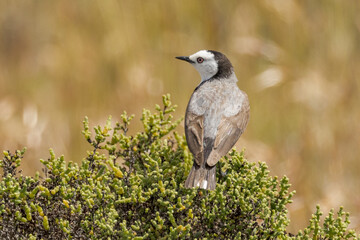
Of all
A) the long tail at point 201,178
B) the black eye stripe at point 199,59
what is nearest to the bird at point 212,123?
the long tail at point 201,178

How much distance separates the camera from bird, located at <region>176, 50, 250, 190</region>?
434 cm

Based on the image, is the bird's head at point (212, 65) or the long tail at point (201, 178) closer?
the long tail at point (201, 178)

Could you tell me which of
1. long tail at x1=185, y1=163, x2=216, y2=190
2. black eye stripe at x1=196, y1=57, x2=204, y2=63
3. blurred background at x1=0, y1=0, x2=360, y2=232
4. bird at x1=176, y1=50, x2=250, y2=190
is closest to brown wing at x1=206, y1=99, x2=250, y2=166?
bird at x1=176, y1=50, x2=250, y2=190

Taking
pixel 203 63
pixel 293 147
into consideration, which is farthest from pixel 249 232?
pixel 293 147

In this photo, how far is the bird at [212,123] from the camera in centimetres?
434

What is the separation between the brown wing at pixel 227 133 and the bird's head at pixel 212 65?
2.33ft

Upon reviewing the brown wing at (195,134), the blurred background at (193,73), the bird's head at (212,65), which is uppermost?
the blurred background at (193,73)

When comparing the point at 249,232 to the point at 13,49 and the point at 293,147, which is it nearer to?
the point at 293,147

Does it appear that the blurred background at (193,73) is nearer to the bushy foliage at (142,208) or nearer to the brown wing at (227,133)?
A: the brown wing at (227,133)

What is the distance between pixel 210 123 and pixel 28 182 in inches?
64.0

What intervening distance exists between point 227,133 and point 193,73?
236 cm

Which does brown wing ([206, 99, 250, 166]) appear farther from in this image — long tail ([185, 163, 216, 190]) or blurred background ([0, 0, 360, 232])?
blurred background ([0, 0, 360, 232])

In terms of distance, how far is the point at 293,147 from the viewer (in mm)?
6926

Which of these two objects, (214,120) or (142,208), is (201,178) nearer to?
(142,208)
